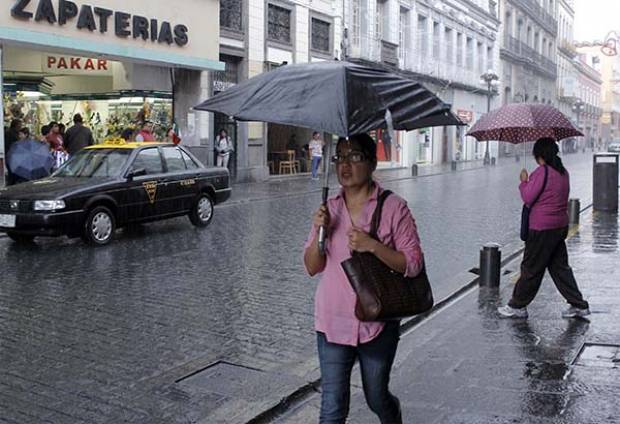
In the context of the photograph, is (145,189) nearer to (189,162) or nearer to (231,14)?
(189,162)

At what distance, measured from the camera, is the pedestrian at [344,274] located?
10.9ft

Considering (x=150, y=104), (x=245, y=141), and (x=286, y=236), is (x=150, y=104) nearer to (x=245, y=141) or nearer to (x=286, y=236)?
(x=245, y=141)

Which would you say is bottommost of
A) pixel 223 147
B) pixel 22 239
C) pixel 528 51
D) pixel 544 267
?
pixel 22 239

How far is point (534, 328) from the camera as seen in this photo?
6422mm

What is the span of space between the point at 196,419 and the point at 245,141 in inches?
777

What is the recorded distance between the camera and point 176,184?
12.4 meters

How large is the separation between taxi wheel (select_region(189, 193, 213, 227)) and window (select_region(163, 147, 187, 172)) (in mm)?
666

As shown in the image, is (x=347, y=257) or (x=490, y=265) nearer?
(x=347, y=257)

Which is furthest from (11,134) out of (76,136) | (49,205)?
(49,205)

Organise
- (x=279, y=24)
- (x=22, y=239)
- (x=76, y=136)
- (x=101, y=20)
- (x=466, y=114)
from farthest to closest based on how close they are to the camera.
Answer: (x=466, y=114), (x=279, y=24), (x=101, y=20), (x=76, y=136), (x=22, y=239)

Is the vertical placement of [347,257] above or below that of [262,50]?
below

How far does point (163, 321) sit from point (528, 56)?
191 ft

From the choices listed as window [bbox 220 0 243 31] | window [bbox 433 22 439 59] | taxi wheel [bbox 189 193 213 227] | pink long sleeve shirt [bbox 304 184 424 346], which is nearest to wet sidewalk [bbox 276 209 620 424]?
pink long sleeve shirt [bbox 304 184 424 346]

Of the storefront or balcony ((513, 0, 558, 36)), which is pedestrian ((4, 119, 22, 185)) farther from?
balcony ((513, 0, 558, 36))
